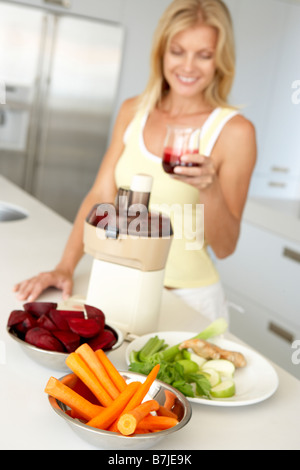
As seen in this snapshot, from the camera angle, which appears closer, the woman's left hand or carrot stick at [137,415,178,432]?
carrot stick at [137,415,178,432]

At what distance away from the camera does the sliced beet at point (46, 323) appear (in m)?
0.98

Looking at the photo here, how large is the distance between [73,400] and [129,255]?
37 cm

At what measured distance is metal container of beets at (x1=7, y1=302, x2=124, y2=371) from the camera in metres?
0.95

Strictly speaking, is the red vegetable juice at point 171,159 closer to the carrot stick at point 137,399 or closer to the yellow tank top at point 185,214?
the yellow tank top at point 185,214

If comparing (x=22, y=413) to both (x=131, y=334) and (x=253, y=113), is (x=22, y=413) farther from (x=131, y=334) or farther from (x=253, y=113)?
(x=253, y=113)

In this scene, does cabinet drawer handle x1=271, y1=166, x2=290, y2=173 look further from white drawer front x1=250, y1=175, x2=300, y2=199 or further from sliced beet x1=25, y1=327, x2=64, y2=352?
sliced beet x1=25, y1=327, x2=64, y2=352

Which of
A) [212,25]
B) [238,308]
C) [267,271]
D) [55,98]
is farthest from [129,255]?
[55,98]

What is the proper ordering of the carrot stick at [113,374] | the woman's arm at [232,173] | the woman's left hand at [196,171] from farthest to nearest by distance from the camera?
the woman's arm at [232,173]
the woman's left hand at [196,171]
the carrot stick at [113,374]

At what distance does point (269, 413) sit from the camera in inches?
37.7

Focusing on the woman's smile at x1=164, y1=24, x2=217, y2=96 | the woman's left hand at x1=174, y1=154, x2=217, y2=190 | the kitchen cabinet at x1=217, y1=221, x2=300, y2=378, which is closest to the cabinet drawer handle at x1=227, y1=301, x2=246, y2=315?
the kitchen cabinet at x1=217, y1=221, x2=300, y2=378

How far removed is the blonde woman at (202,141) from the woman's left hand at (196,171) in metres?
0.25

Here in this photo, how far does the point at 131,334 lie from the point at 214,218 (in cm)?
46

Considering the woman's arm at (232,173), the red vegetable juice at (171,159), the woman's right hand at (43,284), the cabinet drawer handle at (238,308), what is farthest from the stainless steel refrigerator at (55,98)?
the red vegetable juice at (171,159)

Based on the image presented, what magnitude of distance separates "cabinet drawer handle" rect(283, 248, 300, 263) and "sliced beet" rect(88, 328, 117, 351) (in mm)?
1728
